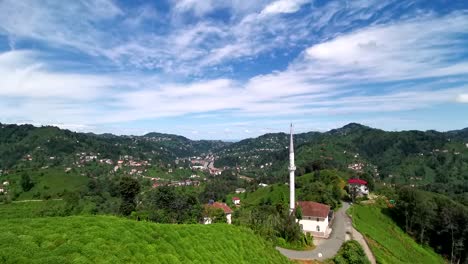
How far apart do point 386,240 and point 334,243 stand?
13.9 m

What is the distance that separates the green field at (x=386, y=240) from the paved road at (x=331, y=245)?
215 cm

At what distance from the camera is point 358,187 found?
299 ft

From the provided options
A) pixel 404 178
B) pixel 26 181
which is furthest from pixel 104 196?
pixel 404 178

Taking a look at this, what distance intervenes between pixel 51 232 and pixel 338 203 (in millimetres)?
73924

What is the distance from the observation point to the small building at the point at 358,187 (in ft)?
289

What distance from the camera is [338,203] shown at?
7675 centimetres

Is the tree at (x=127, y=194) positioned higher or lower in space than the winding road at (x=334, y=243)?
higher

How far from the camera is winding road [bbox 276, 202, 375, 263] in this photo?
3947cm

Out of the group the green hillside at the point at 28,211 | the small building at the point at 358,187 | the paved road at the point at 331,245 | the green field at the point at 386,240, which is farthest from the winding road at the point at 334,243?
the green hillside at the point at 28,211

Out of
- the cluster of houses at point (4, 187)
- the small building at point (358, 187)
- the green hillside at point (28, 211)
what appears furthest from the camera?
the cluster of houses at point (4, 187)

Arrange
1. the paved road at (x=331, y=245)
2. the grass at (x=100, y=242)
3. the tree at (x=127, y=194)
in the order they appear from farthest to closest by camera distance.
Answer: the tree at (x=127, y=194) < the paved road at (x=331, y=245) < the grass at (x=100, y=242)

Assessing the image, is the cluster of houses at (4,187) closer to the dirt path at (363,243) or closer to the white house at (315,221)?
the white house at (315,221)

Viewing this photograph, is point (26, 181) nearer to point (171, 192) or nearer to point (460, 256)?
point (171, 192)

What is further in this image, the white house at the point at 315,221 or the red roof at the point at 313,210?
the red roof at the point at 313,210
